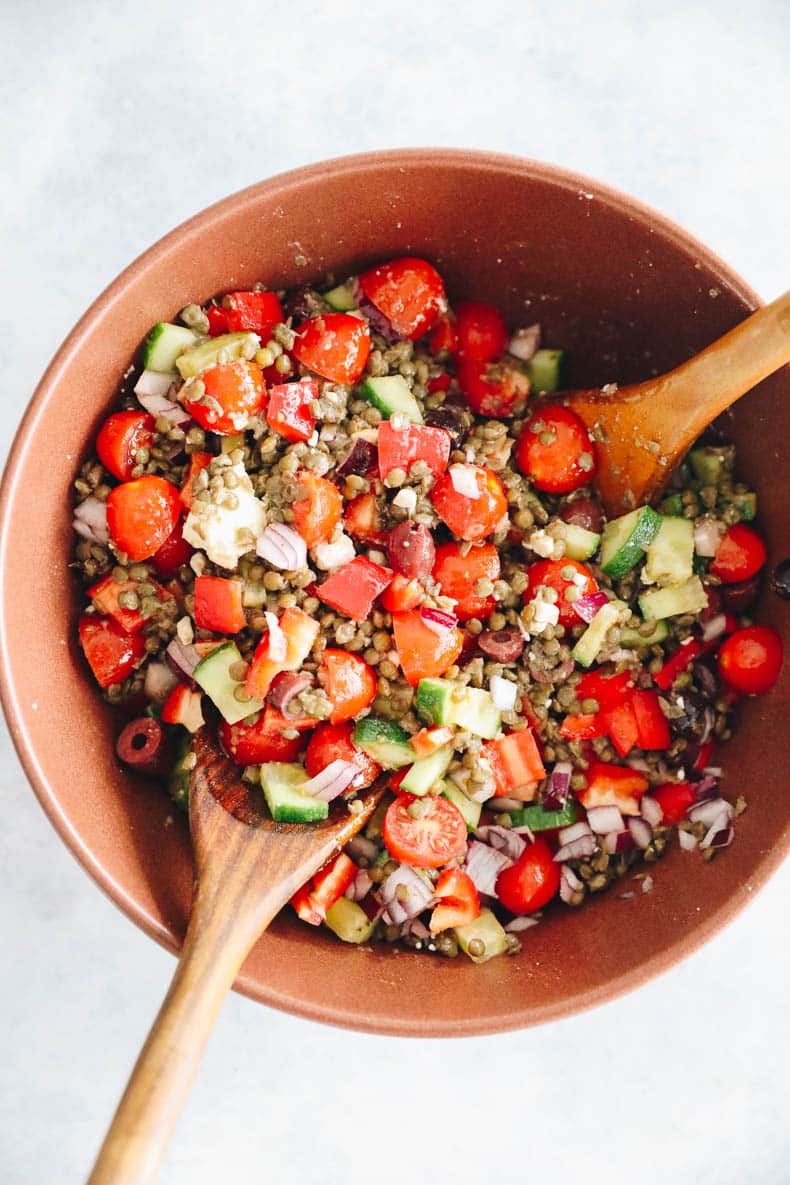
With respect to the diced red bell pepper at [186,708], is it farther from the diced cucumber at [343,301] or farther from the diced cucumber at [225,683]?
the diced cucumber at [343,301]

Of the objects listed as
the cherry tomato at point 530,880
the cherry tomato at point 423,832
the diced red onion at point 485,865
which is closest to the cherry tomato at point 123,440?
the cherry tomato at point 423,832

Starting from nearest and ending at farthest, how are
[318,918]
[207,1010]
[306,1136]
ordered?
1. [207,1010]
2. [318,918]
3. [306,1136]

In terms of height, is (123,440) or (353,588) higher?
(353,588)

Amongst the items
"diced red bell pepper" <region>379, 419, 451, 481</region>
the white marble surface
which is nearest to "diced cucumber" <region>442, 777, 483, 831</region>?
"diced red bell pepper" <region>379, 419, 451, 481</region>

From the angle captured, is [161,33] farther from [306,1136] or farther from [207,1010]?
[306,1136]

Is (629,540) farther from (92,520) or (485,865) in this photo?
(92,520)

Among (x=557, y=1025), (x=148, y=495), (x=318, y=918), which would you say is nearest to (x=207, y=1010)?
(x=318, y=918)

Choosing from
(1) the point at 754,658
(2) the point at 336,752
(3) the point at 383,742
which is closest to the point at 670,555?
(1) the point at 754,658
